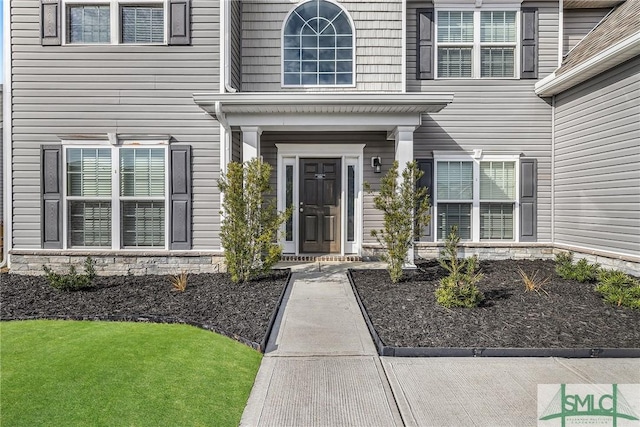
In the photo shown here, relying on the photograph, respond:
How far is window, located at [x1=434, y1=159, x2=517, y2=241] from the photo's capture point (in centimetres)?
756

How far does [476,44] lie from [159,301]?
7.56 meters

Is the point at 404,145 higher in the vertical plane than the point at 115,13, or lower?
lower

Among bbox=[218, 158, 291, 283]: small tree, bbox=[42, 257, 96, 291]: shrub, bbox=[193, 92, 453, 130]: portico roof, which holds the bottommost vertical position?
bbox=[42, 257, 96, 291]: shrub

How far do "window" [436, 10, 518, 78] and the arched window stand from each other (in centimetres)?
193

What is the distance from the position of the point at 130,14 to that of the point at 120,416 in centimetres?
664

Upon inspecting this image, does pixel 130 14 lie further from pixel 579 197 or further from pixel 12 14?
pixel 579 197

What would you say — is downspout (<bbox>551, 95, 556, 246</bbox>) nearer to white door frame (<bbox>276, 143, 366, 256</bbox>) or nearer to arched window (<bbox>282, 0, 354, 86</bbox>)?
white door frame (<bbox>276, 143, 366, 256</bbox>)

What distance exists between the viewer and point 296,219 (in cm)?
780

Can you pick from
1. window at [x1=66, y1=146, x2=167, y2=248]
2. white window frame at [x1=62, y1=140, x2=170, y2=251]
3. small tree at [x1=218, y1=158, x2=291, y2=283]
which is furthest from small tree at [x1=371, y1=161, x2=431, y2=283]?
window at [x1=66, y1=146, x2=167, y2=248]

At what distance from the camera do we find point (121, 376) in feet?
9.62

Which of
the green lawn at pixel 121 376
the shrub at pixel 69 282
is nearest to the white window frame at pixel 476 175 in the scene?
the green lawn at pixel 121 376

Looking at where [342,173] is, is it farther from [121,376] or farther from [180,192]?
[121,376]

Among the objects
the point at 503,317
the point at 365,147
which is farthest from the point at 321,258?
the point at 503,317

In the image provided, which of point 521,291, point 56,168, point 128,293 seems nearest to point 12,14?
point 56,168
